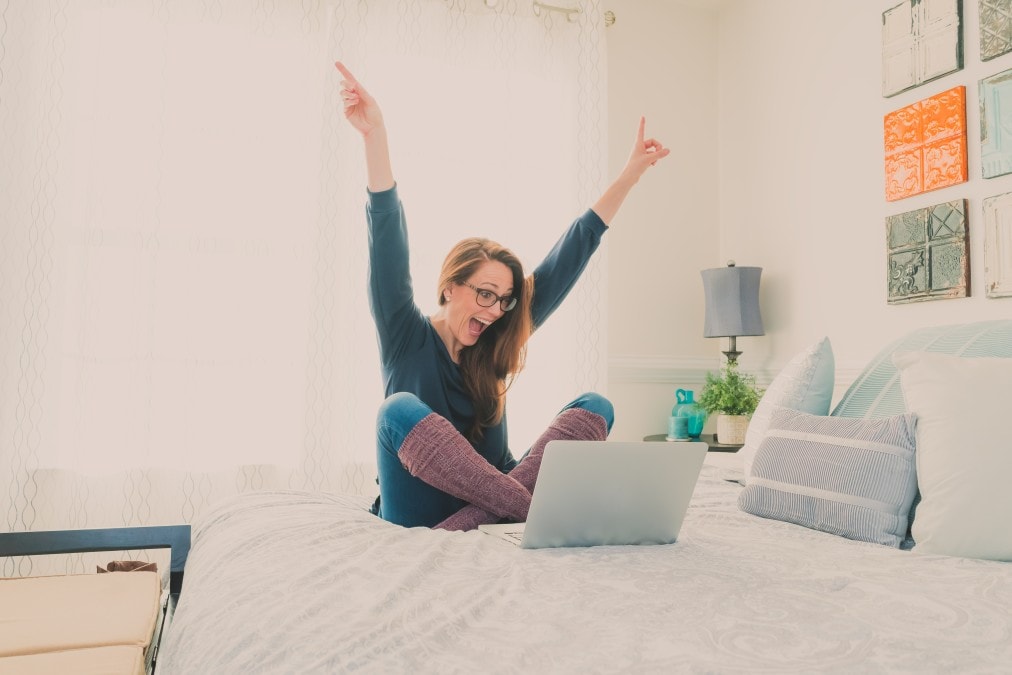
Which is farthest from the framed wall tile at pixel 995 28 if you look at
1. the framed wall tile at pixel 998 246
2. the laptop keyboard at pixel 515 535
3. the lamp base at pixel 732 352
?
the laptop keyboard at pixel 515 535

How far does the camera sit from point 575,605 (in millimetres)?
821

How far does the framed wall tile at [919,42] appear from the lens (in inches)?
92.3

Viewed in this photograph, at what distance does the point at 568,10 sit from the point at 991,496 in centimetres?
266

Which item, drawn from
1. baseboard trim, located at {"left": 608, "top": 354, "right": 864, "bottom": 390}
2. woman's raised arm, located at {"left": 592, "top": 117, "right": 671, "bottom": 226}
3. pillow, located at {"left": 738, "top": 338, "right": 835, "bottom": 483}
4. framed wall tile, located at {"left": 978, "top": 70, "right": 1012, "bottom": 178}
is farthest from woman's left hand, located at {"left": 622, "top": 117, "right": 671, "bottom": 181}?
baseboard trim, located at {"left": 608, "top": 354, "right": 864, "bottom": 390}

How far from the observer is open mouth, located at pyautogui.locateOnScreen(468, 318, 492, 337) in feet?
5.92

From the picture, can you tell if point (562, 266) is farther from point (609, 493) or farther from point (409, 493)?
point (609, 493)

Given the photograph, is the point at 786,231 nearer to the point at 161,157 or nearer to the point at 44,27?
the point at 161,157

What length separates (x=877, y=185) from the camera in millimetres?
2654

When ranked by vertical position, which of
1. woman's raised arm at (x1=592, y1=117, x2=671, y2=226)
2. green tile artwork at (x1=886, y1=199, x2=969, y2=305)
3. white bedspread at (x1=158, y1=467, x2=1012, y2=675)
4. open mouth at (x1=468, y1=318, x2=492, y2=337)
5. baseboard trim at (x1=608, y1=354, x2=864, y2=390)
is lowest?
white bedspread at (x1=158, y1=467, x2=1012, y2=675)

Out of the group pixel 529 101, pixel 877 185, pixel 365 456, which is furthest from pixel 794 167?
pixel 365 456

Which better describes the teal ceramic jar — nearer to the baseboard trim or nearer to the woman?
the baseboard trim

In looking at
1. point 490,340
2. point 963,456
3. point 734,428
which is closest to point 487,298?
point 490,340

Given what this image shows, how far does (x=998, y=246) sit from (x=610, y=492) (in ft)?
5.64

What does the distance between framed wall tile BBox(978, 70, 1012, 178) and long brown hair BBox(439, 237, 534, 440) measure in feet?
4.70
